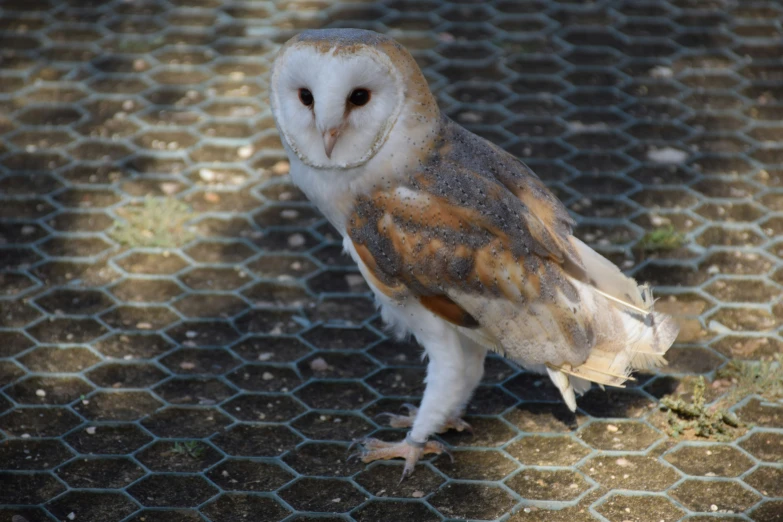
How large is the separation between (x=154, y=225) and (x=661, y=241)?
7.65ft

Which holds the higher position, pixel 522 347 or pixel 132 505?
pixel 522 347

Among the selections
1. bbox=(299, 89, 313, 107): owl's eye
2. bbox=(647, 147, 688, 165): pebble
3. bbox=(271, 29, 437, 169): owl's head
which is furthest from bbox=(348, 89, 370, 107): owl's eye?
bbox=(647, 147, 688, 165): pebble

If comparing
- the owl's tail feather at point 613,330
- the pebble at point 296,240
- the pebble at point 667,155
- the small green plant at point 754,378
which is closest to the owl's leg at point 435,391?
the owl's tail feather at point 613,330

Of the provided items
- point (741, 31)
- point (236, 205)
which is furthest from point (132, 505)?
point (741, 31)

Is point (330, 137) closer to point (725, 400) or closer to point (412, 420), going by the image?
point (412, 420)

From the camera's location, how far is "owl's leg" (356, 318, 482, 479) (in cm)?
361

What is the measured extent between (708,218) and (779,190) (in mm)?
447

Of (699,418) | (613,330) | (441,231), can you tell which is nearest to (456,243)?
(441,231)

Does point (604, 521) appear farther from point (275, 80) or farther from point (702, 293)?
point (275, 80)

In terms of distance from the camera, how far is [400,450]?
384cm

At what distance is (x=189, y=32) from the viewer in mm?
6695

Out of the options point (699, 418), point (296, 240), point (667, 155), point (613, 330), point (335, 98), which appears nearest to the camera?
point (335, 98)

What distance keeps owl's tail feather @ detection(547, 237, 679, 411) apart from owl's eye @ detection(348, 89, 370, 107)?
902 mm

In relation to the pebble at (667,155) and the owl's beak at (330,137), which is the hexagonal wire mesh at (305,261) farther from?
the owl's beak at (330,137)
